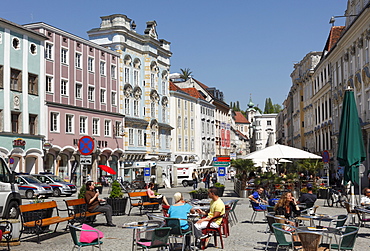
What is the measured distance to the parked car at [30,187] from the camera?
32.7 m

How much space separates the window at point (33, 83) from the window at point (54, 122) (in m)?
2.78

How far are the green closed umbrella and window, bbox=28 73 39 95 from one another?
29.8m

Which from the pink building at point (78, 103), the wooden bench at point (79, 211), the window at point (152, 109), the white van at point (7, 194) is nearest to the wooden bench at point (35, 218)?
the wooden bench at point (79, 211)

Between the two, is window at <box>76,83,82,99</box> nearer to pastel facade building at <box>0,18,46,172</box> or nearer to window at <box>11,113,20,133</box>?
pastel facade building at <box>0,18,46,172</box>

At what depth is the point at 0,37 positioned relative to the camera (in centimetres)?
3903

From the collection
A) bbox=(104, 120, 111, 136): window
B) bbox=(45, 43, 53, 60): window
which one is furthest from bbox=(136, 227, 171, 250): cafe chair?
bbox=(104, 120, 111, 136): window

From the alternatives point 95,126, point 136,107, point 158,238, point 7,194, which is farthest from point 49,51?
point 158,238

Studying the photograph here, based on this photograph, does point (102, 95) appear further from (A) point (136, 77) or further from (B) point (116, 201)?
(B) point (116, 201)

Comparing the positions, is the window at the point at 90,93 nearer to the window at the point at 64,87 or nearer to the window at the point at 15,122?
the window at the point at 64,87

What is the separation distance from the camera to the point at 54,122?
44688 mm

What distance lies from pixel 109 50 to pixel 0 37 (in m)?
16.0

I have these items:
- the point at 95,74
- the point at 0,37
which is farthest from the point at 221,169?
the point at 95,74

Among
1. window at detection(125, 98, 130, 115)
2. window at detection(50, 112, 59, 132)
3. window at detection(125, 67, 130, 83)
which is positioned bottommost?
window at detection(50, 112, 59, 132)

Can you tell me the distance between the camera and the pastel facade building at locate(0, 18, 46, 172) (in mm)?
39188
